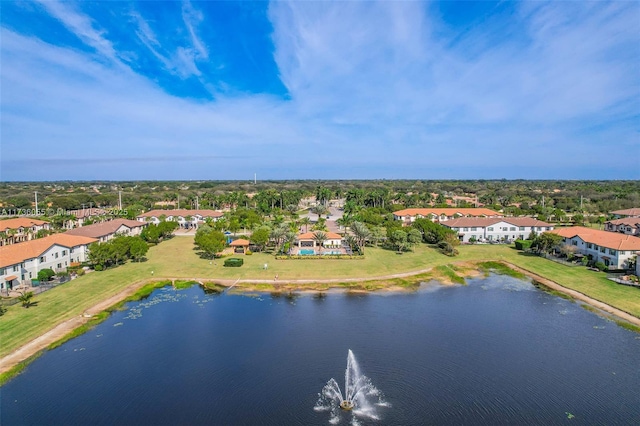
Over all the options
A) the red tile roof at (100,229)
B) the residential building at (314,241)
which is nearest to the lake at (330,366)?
the residential building at (314,241)

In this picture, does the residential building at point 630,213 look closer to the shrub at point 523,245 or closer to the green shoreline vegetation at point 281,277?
the shrub at point 523,245

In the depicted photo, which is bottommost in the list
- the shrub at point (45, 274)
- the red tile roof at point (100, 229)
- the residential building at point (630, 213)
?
the shrub at point (45, 274)

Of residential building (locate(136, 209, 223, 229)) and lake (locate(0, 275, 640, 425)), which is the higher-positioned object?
residential building (locate(136, 209, 223, 229))

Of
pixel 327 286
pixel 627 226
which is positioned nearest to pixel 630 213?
pixel 627 226

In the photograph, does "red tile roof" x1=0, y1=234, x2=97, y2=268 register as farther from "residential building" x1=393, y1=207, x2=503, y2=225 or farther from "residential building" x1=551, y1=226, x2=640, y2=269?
"residential building" x1=551, y1=226, x2=640, y2=269

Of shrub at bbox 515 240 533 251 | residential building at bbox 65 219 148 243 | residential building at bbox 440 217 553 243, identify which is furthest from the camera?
residential building at bbox 440 217 553 243

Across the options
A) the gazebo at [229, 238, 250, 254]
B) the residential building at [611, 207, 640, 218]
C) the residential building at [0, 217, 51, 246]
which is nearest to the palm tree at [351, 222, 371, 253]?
the gazebo at [229, 238, 250, 254]

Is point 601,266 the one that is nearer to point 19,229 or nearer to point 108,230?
point 108,230
